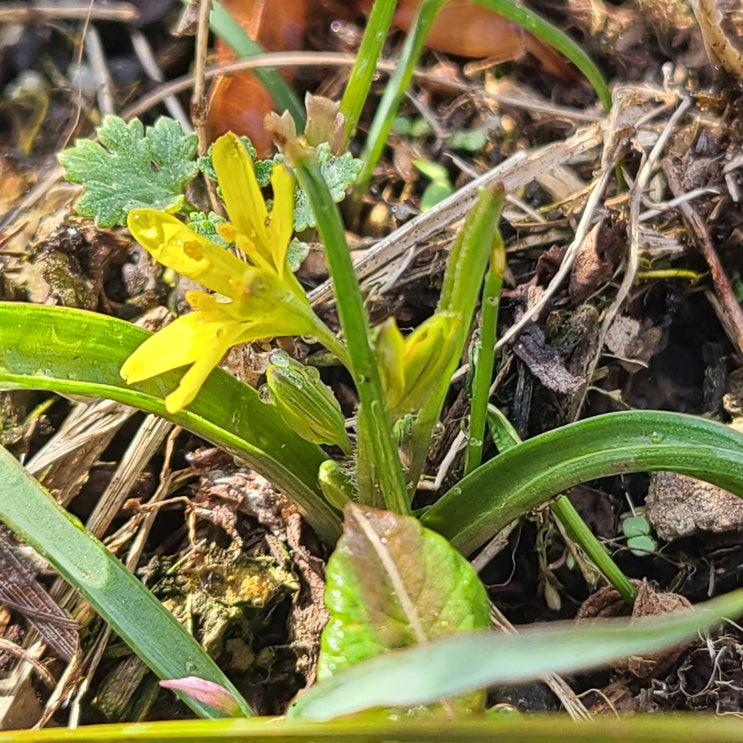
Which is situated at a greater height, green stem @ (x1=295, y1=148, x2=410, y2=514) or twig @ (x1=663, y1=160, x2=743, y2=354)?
green stem @ (x1=295, y1=148, x2=410, y2=514)

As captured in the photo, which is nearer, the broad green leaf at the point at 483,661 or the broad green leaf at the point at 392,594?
the broad green leaf at the point at 483,661

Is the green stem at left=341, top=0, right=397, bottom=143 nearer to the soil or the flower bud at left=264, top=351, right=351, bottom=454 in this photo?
the soil

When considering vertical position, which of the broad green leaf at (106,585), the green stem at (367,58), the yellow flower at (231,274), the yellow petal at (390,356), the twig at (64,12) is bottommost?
the broad green leaf at (106,585)

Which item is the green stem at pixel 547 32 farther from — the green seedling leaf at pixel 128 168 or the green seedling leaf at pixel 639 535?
the green seedling leaf at pixel 639 535

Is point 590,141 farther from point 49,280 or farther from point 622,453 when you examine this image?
point 49,280

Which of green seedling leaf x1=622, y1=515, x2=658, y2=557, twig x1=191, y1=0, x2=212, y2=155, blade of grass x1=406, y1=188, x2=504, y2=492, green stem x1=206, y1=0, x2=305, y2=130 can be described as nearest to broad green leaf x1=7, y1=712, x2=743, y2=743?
blade of grass x1=406, y1=188, x2=504, y2=492

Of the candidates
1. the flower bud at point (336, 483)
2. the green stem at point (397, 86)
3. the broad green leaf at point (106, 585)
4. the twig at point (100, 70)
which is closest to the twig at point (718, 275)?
the green stem at point (397, 86)

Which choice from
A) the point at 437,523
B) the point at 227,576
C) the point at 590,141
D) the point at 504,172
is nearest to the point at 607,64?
the point at 590,141

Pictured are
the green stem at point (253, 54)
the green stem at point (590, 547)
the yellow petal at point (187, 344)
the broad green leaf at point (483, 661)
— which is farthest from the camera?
the green stem at point (253, 54)
